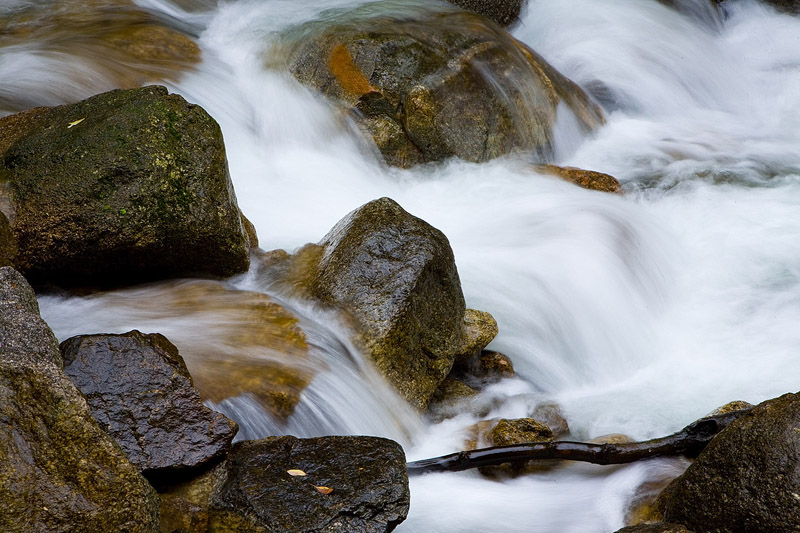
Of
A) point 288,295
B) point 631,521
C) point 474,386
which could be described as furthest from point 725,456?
point 288,295

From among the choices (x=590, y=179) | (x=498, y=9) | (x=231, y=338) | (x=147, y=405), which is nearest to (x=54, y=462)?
(x=147, y=405)

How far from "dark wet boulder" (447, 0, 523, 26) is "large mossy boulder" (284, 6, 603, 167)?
4.64ft

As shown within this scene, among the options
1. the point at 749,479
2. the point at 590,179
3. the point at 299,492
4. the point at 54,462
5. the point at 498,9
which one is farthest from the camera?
the point at 498,9

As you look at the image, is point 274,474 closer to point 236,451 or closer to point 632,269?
point 236,451

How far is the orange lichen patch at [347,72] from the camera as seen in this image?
8.26 metres

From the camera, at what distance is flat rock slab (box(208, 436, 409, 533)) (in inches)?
133

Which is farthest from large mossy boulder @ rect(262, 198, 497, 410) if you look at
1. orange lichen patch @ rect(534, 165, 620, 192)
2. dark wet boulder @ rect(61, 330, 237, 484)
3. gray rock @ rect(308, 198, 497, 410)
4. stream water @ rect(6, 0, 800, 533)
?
orange lichen patch @ rect(534, 165, 620, 192)

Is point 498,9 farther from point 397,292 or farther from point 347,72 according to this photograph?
point 397,292

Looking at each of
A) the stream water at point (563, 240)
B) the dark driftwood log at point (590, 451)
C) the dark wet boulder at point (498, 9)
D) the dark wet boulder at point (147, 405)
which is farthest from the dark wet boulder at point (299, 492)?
the dark wet boulder at point (498, 9)

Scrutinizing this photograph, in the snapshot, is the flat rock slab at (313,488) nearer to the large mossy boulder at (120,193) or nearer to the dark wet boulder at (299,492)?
the dark wet boulder at (299,492)

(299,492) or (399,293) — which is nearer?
(299,492)

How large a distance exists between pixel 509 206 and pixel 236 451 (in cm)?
459

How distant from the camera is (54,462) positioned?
275 cm

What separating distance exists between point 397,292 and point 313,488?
161 cm
